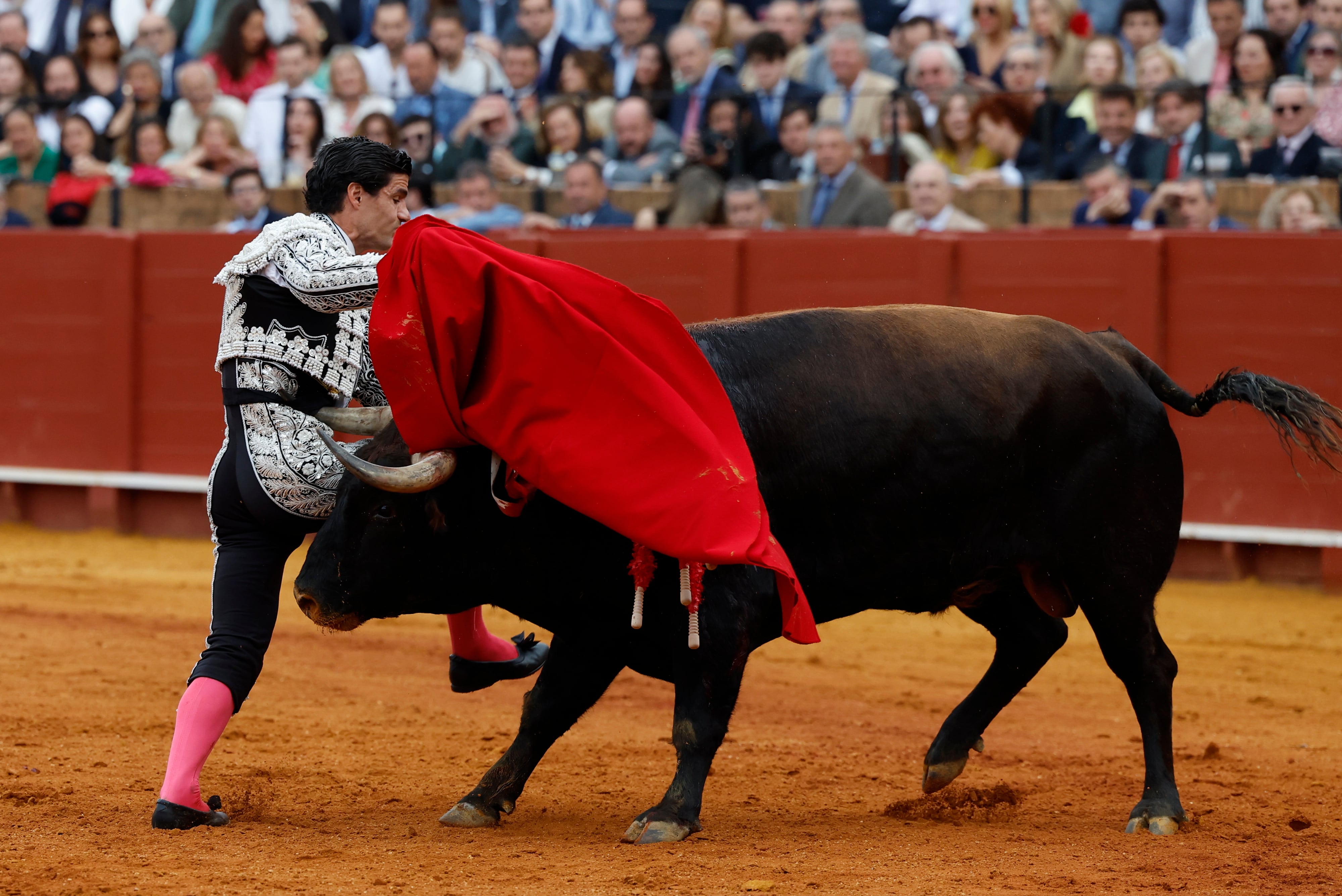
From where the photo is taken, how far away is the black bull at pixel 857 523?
3.84m

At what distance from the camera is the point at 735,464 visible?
371 centimetres

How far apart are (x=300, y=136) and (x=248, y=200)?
0.67 m

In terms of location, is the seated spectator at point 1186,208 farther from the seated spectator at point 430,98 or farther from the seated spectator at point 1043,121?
the seated spectator at point 430,98

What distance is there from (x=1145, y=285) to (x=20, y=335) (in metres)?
6.36

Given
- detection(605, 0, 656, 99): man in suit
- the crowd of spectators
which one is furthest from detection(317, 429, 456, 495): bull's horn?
detection(605, 0, 656, 99): man in suit

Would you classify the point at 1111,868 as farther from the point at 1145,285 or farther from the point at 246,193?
the point at 246,193

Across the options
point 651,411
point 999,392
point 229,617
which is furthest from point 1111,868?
point 229,617

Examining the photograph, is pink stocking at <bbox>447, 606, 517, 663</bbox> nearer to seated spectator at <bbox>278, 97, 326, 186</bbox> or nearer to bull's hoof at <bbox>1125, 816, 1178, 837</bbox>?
bull's hoof at <bbox>1125, 816, 1178, 837</bbox>

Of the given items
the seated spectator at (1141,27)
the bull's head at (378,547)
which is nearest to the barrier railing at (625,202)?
the seated spectator at (1141,27)

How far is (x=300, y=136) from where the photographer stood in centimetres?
1020

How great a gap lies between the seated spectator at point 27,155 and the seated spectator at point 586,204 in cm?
382

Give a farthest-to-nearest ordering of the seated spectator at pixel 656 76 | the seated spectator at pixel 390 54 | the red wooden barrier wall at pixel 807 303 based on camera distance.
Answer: the seated spectator at pixel 390 54, the seated spectator at pixel 656 76, the red wooden barrier wall at pixel 807 303

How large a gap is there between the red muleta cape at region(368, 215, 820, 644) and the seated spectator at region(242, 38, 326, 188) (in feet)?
23.6

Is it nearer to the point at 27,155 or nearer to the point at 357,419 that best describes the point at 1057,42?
the point at 357,419
